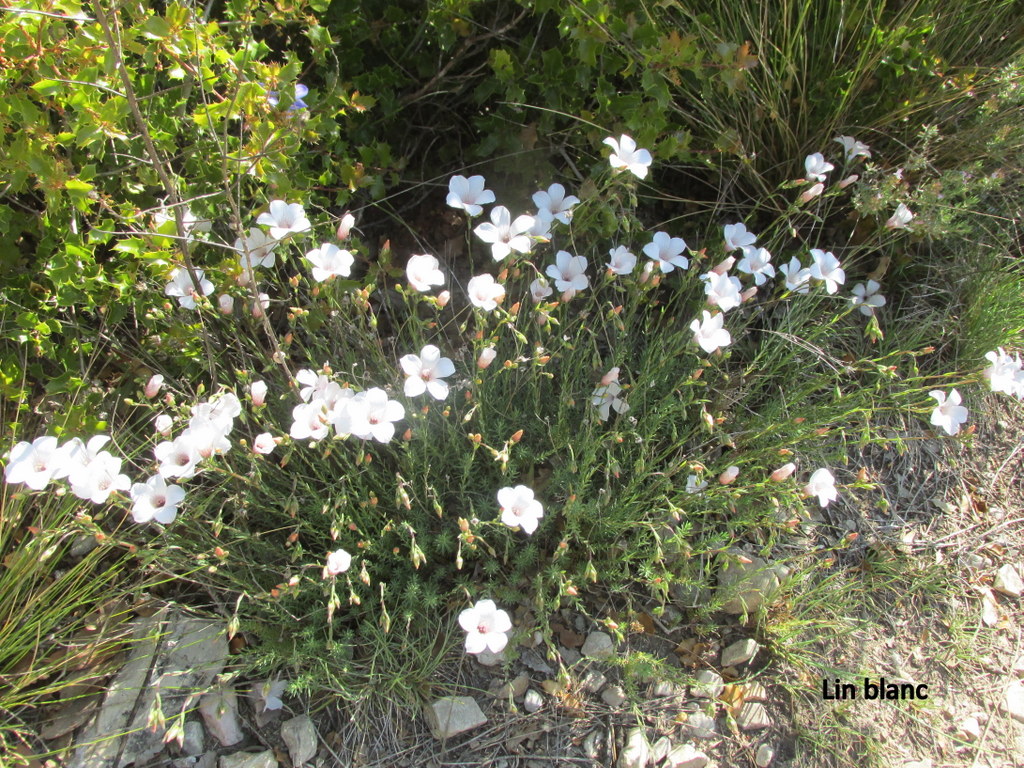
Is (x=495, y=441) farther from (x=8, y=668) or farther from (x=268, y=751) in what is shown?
(x=8, y=668)

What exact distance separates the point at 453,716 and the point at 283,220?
4.95 ft

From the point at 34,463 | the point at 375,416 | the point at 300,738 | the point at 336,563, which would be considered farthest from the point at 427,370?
the point at 300,738

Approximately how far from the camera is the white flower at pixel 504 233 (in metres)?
2.17

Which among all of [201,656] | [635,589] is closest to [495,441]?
[635,589]

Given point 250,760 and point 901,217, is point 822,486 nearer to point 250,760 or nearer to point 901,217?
point 901,217

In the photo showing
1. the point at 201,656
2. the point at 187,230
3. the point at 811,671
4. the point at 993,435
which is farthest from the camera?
the point at 993,435

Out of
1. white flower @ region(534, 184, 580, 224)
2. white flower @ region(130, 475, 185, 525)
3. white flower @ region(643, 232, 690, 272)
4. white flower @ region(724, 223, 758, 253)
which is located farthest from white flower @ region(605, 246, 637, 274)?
white flower @ region(130, 475, 185, 525)

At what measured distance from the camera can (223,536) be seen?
238 cm

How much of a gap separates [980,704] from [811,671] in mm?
601

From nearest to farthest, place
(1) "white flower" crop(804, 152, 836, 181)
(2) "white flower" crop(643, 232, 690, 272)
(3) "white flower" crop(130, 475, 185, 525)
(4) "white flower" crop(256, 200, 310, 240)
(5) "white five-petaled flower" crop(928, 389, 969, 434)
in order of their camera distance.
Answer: (3) "white flower" crop(130, 475, 185, 525) → (4) "white flower" crop(256, 200, 310, 240) → (5) "white five-petaled flower" crop(928, 389, 969, 434) → (2) "white flower" crop(643, 232, 690, 272) → (1) "white flower" crop(804, 152, 836, 181)

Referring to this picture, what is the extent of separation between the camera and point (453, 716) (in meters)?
2.18

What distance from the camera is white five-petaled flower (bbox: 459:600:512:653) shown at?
6.26 feet

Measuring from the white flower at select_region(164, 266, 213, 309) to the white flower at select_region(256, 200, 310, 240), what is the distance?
254mm

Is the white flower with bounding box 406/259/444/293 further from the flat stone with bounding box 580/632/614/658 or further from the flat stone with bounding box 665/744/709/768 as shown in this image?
the flat stone with bounding box 665/744/709/768
